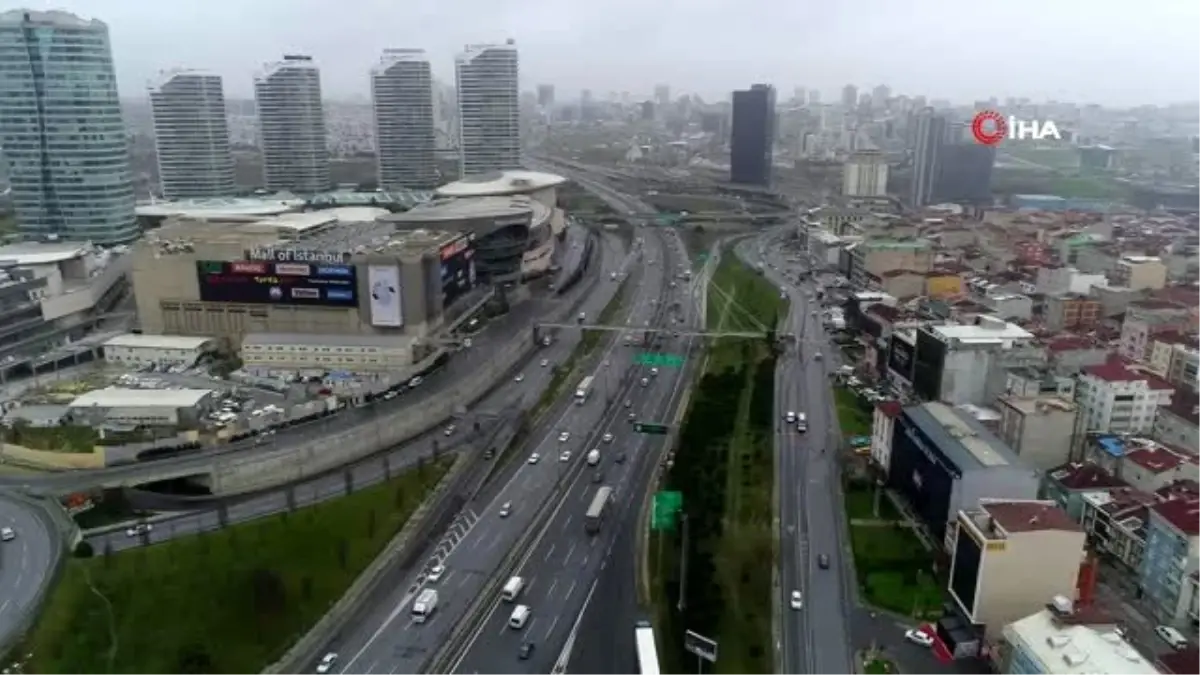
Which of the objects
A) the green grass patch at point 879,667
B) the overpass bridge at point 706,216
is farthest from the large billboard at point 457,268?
the overpass bridge at point 706,216

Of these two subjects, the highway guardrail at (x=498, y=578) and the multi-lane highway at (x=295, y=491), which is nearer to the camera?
the highway guardrail at (x=498, y=578)

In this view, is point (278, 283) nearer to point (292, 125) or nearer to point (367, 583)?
point (367, 583)

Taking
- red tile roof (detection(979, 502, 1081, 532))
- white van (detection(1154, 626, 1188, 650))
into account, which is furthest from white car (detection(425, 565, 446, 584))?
white van (detection(1154, 626, 1188, 650))

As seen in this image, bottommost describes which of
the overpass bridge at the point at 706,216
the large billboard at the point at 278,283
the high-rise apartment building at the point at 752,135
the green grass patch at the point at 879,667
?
the green grass patch at the point at 879,667

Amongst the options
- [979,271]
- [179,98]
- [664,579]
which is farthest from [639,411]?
[179,98]

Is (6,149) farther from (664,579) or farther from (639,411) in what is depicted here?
(664,579)

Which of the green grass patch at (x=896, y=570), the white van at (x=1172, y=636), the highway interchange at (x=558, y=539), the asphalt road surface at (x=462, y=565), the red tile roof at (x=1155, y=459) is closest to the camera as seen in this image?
the asphalt road surface at (x=462, y=565)

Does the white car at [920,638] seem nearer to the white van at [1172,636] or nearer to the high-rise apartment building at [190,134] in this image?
the white van at [1172,636]
